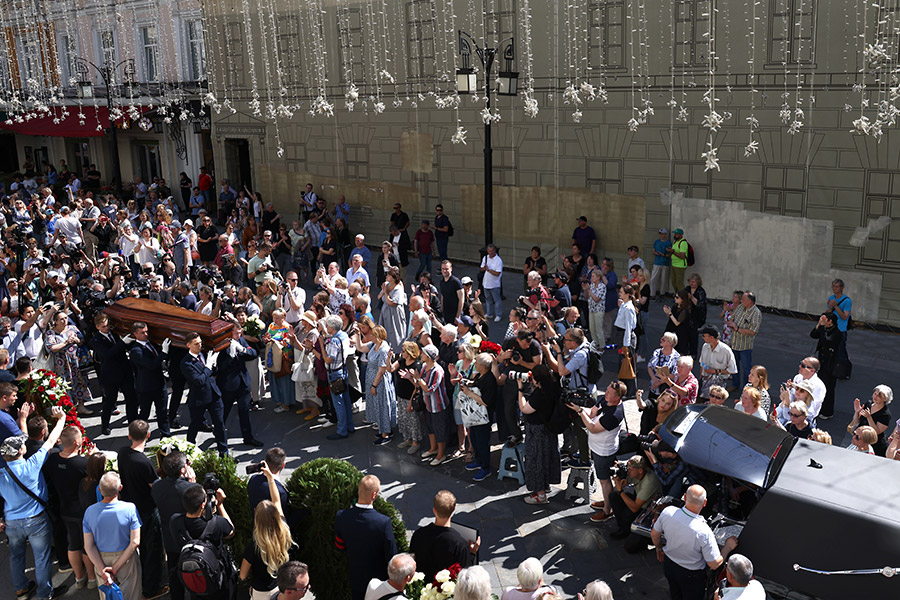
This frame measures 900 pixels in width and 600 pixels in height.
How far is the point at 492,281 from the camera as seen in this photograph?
14859mm

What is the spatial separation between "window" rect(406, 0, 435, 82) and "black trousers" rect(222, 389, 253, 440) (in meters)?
11.7

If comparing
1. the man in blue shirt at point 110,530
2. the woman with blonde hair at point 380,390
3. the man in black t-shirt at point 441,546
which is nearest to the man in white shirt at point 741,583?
the man in black t-shirt at point 441,546

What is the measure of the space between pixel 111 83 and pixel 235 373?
75.0ft

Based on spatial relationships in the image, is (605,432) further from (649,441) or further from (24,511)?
(24,511)

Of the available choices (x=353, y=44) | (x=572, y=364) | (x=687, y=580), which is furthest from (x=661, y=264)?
(x=687, y=580)

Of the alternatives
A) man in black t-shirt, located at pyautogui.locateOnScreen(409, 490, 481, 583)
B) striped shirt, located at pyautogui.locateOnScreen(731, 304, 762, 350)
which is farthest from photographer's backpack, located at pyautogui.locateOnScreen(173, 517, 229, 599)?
striped shirt, located at pyautogui.locateOnScreen(731, 304, 762, 350)

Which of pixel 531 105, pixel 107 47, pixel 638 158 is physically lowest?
pixel 638 158

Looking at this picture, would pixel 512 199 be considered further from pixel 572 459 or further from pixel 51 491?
pixel 51 491

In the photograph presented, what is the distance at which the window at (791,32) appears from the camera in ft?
45.3

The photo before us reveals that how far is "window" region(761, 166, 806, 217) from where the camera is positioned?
14.6 metres

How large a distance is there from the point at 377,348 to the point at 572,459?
9.20 feet

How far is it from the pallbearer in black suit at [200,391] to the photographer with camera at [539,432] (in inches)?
144

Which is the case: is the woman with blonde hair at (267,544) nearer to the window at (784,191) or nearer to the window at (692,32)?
the window at (784,191)

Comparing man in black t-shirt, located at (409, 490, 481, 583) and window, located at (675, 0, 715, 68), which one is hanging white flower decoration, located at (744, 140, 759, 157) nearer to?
window, located at (675, 0, 715, 68)
